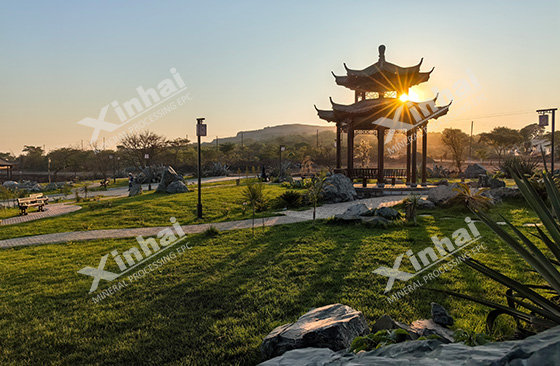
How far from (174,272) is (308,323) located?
3.48 metres

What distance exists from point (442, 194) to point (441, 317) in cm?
954

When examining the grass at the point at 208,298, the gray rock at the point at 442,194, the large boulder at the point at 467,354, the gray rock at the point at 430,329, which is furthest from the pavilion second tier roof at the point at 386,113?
the large boulder at the point at 467,354

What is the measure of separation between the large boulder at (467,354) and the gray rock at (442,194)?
37.3ft

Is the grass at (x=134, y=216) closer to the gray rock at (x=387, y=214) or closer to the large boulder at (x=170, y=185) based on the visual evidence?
the gray rock at (x=387, y=214)

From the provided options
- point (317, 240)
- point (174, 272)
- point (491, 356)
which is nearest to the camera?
point (491, 356)

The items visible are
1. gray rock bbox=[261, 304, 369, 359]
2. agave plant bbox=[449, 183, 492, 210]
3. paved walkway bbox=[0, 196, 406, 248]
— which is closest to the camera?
gray rock bbox=[261, 304, 369, 359]

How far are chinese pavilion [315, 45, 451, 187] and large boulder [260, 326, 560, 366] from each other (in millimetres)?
15317

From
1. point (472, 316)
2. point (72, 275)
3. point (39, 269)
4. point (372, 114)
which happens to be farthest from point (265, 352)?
point (372, 114)

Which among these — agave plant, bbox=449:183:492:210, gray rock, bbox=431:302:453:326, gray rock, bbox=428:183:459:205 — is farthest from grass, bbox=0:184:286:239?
gray rock, bbox=431:302:453:326

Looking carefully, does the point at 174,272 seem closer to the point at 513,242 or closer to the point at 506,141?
the point at 513,242

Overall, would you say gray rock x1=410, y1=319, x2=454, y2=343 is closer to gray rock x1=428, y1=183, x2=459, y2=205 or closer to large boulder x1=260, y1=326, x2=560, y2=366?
large boulder x1=260, y1=326, x2=560, y2=366

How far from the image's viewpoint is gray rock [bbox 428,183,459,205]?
1162 cm

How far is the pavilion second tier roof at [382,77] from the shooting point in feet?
54.7

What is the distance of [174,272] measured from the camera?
5.72m
